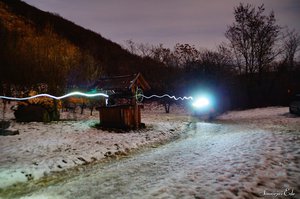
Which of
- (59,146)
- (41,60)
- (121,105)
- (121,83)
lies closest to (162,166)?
(59,146)

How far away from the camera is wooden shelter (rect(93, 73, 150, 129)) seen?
1495 cm

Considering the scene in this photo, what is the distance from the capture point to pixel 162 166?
25.8 ft

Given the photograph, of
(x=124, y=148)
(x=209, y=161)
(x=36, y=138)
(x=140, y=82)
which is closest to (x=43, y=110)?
(x=36, y=138)

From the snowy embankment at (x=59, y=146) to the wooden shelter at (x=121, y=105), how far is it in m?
1.05

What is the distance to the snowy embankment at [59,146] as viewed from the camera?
748 cm

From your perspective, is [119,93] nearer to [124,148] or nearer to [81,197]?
[124,148]

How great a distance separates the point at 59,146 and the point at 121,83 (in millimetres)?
6733

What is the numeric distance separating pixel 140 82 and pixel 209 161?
934 centimetres

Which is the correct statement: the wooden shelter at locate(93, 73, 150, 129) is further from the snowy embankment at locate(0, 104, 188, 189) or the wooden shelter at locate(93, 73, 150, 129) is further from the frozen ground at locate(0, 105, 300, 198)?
the frozen ground at locate(0, 105, 300, 198)

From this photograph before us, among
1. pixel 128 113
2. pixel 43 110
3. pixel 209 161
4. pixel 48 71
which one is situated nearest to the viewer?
pixel 209 161

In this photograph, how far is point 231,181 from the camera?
5.95 m

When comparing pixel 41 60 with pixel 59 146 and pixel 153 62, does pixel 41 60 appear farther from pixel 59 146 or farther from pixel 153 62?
pixel 153 62

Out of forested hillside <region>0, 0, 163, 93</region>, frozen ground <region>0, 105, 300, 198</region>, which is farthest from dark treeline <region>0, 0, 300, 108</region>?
frozen ground <region>0, 105, 300, 198</region>

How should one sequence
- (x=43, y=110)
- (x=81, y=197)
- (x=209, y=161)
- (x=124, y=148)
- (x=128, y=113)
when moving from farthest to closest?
1. (x=43, y=110)
2. (x=128, y=113)
3. (x=124, y=148)
4. (x=209, y=161)
5. (x=81, y=197)
